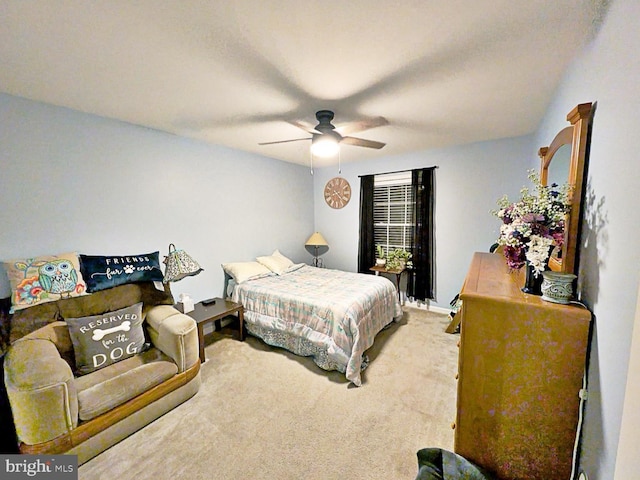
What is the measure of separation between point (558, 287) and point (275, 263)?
321 centimetres

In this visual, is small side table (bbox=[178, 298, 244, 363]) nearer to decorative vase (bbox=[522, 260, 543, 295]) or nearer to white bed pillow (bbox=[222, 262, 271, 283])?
white bed pillow (bbox=[222, 262, 271, 283])

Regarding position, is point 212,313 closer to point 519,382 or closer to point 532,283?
point 519,382

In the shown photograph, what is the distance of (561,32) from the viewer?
1.28 m

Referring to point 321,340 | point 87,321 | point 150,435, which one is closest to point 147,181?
point 87,321

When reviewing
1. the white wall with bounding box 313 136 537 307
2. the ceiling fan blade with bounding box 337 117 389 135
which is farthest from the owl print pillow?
the white wall with bounding box 313 136 537 307

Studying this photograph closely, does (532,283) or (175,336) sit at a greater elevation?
(532,283)

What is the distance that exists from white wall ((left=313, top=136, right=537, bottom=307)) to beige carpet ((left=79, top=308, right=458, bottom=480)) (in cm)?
145

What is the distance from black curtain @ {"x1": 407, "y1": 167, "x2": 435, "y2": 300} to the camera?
3.74 meters

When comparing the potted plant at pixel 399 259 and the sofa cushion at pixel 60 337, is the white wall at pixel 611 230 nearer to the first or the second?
the potted plant at pixel 399 259

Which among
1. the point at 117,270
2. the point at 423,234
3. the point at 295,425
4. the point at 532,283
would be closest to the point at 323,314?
the point at 295,425

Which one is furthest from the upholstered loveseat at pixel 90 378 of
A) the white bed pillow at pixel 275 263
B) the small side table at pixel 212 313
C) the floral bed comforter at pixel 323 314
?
the white bed pillow at pixel 275 263

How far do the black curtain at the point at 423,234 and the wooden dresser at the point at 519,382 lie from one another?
2606 millimetres

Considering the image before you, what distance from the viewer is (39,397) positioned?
139cm

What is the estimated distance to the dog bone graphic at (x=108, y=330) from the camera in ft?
6.34
